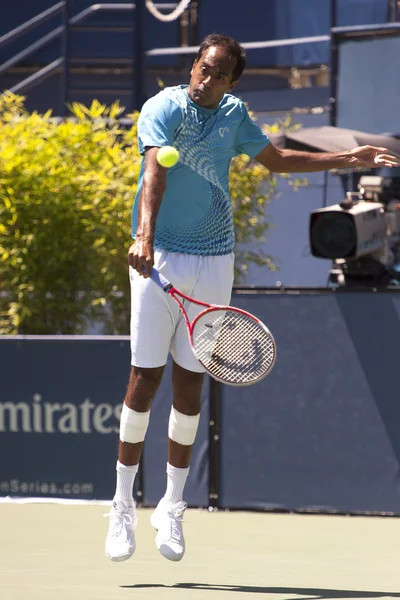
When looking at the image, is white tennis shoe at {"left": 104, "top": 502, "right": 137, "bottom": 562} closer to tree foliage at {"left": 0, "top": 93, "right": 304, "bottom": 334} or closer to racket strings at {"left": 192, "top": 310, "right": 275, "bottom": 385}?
racket strings at {"left": 192, "top": 310, "right": 275, "bottom": 385}

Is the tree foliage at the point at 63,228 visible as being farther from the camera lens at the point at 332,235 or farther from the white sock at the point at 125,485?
the white sock at the point at 125,485

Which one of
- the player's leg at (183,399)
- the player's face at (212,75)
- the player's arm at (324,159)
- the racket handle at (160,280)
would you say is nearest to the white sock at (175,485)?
the player's leg at (183,399)

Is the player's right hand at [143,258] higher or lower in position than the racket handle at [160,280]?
higher

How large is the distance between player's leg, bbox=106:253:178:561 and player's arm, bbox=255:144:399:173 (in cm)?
69

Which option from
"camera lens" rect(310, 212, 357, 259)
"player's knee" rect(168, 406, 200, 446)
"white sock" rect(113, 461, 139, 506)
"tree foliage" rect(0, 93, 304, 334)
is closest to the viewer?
"white sock" rect(113, 461, 139, 506)

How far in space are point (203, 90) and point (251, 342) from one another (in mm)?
908

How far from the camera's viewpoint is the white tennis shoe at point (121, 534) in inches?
175

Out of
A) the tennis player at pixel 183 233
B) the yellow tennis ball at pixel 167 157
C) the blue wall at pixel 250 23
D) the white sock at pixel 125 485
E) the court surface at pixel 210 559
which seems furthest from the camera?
the blue wall at pixel 250 23

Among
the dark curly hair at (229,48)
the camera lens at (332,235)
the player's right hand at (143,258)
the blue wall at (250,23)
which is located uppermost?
the blue wall at (250,23)

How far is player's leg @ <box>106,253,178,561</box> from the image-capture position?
14.8 ft

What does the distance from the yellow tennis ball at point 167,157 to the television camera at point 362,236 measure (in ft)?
7.42

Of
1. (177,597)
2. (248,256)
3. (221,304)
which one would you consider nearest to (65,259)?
(248,256)

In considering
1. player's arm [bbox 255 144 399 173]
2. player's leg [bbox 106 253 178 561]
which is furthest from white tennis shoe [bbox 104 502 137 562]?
player's arm [bbox 255 144 399 173]

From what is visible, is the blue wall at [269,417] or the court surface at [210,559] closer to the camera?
the court surface at [210,559]
